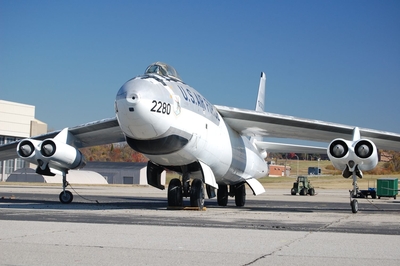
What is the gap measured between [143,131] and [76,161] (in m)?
6.38

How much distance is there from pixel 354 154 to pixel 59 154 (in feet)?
32.5

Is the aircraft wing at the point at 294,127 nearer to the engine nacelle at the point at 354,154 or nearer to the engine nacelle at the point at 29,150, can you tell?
the engine nacelle at the point at 354,154

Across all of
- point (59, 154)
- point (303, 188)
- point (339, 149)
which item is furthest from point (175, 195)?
point (303, 188)

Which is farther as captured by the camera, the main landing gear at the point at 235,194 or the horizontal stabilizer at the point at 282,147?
the horizontal stabilizer at the point at 282,147

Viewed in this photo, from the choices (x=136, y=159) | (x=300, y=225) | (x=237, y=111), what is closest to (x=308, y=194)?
(x=237, y=111)

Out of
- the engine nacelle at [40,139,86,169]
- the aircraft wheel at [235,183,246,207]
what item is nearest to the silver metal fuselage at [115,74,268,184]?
the aircraft wheel at [235,183,246,207]

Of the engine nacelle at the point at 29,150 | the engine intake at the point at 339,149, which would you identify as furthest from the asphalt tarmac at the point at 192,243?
the engine nacelle at the point at 29,150

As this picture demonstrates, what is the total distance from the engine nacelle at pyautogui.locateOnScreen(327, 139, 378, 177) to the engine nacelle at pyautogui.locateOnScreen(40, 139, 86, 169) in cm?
903

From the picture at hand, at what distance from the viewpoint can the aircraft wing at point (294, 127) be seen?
18.8m

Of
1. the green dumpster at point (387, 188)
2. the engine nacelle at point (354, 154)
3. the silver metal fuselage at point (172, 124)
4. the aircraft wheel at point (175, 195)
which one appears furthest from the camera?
the green dumpster at point (387, 188)

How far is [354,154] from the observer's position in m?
16.4

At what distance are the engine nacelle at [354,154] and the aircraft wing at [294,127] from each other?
6.45 ft

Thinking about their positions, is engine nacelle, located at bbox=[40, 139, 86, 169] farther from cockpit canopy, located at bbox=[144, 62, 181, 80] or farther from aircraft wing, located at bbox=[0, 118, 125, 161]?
cockpit canopy, located at bbox=[144, 62, 181, 80]

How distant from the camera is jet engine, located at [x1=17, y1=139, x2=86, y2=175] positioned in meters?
19.0
